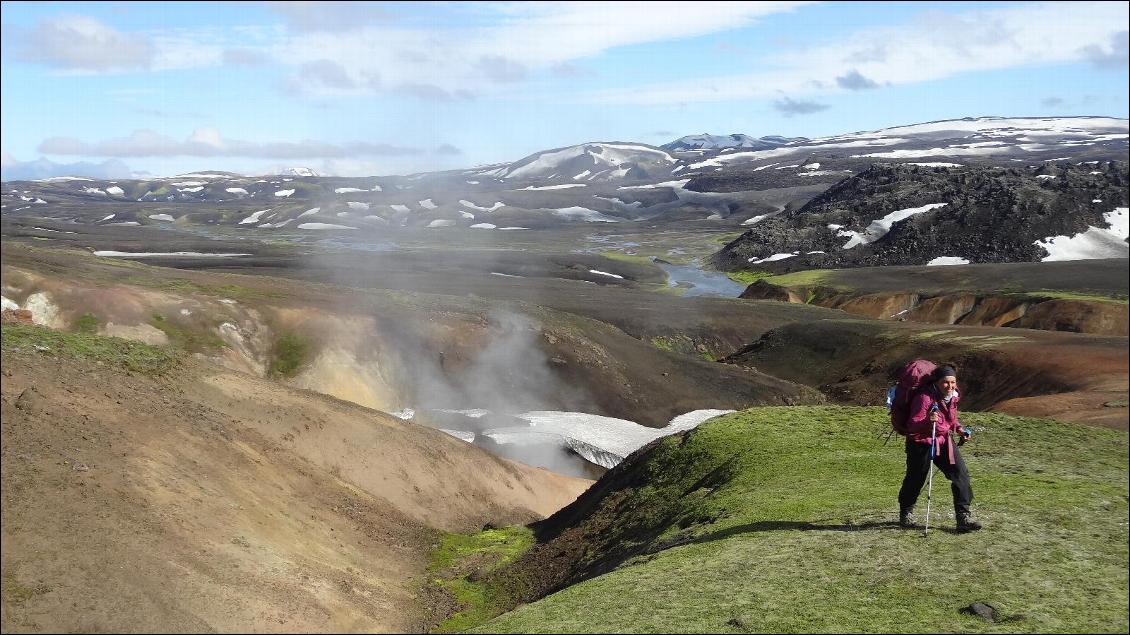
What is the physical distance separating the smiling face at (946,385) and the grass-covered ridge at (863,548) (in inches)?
95.5

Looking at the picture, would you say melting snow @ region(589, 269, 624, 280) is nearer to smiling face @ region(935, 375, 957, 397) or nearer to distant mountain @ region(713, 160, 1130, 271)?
distant mountain @ region(713, 160, 1130, 271)

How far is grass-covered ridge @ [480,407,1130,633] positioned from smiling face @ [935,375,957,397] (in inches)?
95.5

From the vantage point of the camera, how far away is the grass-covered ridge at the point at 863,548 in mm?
11820

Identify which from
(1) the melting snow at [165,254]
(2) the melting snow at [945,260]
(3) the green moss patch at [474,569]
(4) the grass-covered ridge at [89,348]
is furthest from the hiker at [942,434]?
(1) the melting snow at [165,254]

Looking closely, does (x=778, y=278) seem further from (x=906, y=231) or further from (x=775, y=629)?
(x=775, y=629)

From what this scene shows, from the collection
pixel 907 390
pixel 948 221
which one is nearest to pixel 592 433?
pixel 907 390

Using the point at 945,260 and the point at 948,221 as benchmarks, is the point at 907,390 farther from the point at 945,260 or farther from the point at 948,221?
the point at 948,221

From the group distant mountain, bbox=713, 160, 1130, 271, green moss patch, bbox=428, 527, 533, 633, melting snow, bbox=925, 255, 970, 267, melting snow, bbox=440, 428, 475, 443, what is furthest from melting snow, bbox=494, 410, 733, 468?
melting snow, bbox=925, 255, 970, 267

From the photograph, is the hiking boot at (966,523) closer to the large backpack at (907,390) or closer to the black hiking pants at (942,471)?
the black hiking pants at (942,471)

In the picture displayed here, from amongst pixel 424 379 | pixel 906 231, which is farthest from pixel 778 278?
pixel 424 379

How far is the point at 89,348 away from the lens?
27.6m

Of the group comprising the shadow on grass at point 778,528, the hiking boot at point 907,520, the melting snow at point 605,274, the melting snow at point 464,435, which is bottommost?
the melting snow at point 605,274

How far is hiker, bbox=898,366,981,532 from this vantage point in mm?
14180

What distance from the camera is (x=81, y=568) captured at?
14562 mm
